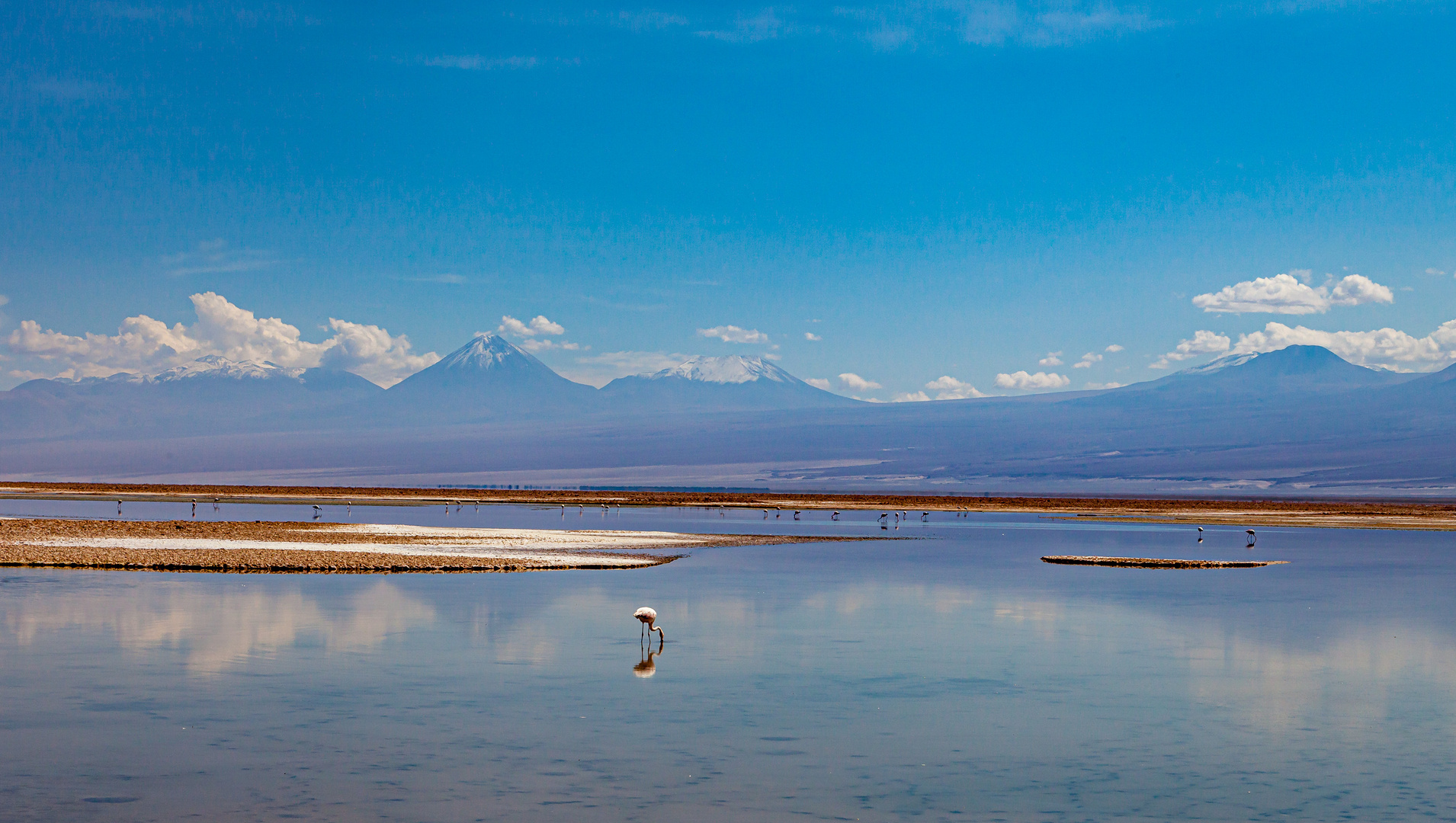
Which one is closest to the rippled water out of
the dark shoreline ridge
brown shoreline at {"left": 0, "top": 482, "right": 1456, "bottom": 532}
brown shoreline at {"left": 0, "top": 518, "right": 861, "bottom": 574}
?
brown shoreline at {"left": 0, "top": 518, "right": 861, "bottom": 574}

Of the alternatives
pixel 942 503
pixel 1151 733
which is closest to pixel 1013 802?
pixel 1151 733

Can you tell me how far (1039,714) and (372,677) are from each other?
933cm

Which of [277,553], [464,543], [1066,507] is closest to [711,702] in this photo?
[277,553]

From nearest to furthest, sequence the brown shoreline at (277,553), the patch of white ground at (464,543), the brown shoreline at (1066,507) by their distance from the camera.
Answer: the brown shoreline at (277,553), the patch of white ground at (464,543), the brown shoreline at (1066,507)

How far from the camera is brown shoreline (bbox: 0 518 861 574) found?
118ft

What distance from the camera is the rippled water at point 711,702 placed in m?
12.4

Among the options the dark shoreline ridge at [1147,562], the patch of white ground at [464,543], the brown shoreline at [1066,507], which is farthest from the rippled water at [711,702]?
the brown shoreline at [1066,507]

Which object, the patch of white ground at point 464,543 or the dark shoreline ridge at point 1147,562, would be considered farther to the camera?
the dark shoreline ridge at point 1147,562

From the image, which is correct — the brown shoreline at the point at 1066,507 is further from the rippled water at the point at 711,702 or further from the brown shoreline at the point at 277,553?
the rippled water at the point at 711,702

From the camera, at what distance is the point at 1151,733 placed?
15.7m

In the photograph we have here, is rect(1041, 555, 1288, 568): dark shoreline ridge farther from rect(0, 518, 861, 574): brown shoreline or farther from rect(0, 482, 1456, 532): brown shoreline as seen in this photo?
rect(0, 482, 1456, 532): brown shoreline

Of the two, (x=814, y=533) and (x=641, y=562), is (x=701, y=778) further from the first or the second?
(x=814, y=533)

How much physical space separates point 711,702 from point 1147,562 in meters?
30.1

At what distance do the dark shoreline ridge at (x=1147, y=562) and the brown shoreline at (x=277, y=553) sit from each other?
13.6m
